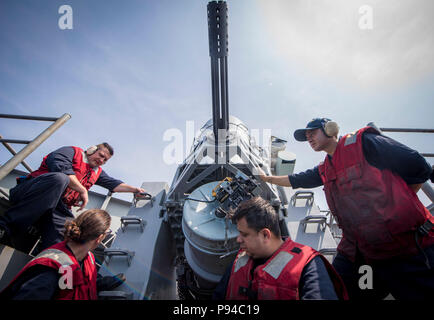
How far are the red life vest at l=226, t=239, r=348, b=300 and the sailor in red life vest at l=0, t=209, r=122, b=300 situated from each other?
1428 mm

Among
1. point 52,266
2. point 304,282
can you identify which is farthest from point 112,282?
point 304,282

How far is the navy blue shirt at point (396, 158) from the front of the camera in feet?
4.95

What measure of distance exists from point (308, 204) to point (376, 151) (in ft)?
5.56

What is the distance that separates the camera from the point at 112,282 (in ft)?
7.04

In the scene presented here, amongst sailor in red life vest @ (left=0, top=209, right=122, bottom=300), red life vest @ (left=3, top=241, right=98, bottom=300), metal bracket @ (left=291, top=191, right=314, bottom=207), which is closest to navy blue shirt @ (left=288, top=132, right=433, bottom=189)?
metal bracket @ (left=291, top=191, right=314, bottom=207)

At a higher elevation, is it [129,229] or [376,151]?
[376,151]

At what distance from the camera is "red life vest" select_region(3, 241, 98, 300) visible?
1.45 metres

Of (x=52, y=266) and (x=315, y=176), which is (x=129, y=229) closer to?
(x=52, y=266)

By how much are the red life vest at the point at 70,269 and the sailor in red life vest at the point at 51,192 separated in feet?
2.32

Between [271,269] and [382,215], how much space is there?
1.12 metres

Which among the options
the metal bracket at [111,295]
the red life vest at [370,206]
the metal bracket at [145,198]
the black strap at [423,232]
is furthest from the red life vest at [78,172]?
the black strap at [423,232]

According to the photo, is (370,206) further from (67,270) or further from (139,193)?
(139,193)

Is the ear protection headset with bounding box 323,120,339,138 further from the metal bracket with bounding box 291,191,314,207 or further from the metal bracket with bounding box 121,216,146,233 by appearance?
the metal bracket with bounding box 121,216,146,233

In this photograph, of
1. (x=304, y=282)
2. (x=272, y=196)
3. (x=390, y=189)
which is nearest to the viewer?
(x=304, y=282)
